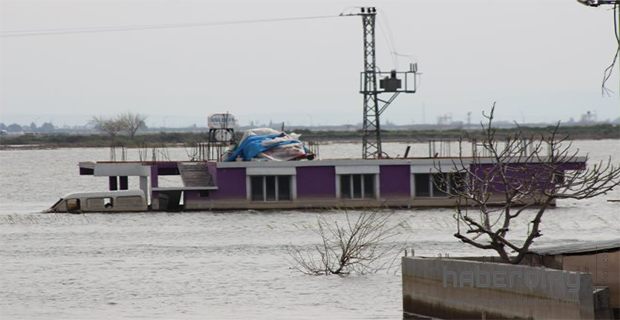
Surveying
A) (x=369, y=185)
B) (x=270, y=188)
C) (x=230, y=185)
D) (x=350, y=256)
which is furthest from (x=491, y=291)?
(x=230, y=185)

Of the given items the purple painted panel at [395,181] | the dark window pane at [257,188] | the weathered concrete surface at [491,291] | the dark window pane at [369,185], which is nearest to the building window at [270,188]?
the dark window pane at [257,188]

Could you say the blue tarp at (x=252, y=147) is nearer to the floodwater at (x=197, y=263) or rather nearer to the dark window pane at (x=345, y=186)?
the dark window pane at (x=345, y=186)

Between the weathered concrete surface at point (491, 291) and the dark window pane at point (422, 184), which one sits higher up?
the weathered concrete surface at point (491, 291)

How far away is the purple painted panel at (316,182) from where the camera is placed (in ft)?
217

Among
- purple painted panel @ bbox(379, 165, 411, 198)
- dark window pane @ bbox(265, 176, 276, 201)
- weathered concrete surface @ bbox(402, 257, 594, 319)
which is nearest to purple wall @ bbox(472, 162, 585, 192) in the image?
weathered concrete surface @ bbox(402, 257, 594, 319)

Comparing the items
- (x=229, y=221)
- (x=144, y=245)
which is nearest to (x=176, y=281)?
(x=144, y=245)

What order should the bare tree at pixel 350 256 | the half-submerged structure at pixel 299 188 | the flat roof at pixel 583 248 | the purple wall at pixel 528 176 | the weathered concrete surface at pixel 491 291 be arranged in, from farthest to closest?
the half-submerged structure at pixel 299 188
the bare tree at pixel 350 256
the purple wall at pixel 528 176
the flat roof at pixel 583 248
the weathered concrete surface at pixel 491 291

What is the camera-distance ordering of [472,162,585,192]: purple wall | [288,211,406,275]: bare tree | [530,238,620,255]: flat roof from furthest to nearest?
[288,211,406,275]: bare tree → [472,162,585,192]: purple wall → [530,238,620,255]: flat roof

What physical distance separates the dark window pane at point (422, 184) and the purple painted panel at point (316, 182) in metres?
4.11

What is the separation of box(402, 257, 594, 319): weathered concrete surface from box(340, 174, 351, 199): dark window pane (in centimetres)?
3825

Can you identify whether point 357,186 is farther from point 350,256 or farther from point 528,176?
point 528,176

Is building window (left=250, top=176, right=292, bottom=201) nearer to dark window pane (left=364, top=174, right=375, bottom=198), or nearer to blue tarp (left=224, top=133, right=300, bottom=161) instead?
blue tarp (left=224, top=133, right=300, bottom=161)

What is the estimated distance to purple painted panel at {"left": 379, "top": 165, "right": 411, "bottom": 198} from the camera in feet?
217

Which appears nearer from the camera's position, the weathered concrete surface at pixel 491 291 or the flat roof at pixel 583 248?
the weathered concrete surface at pixel 491 291
